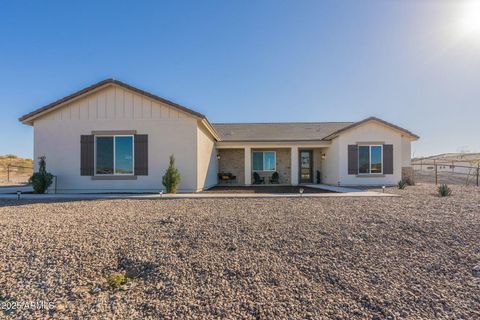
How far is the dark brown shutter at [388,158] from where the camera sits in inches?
531

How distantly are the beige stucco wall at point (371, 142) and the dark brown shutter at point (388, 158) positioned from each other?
0.59ft

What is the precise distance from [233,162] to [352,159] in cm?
745

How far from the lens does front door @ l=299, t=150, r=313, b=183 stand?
1706cm

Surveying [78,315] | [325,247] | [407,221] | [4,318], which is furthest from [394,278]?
[4,318]

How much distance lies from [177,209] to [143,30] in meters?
9.33

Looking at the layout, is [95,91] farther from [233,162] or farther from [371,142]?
[371,142]

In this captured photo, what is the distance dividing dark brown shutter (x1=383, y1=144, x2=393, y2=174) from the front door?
15.2 feet

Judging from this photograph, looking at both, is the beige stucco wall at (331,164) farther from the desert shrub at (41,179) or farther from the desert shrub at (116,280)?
the desert shrub at (41,179)

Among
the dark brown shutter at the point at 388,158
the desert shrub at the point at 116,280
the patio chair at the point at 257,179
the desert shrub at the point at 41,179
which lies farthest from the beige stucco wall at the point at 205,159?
the dark brown shutter at the point at 388,158

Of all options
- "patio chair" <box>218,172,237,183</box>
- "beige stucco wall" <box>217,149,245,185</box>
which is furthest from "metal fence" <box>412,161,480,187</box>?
"patio chair" <box>218,172,237,183</box>

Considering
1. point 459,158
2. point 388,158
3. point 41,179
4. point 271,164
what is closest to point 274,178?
point 271,164

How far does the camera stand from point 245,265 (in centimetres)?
339

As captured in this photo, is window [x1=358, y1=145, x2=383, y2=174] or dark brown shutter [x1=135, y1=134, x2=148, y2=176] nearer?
dark brown shutter [x1=135, y1=134, x2=148, y2=176]

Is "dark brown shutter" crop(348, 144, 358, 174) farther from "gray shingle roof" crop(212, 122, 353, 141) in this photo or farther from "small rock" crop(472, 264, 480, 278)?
"small rock" crop(472, 264, 480, 278)
